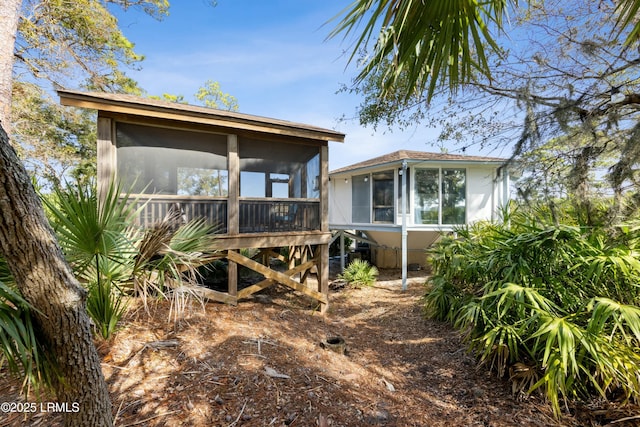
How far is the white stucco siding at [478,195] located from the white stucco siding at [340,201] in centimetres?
493

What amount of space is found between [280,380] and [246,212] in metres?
3.87

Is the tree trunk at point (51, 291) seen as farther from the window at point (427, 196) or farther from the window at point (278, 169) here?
the window at point (427, 196)

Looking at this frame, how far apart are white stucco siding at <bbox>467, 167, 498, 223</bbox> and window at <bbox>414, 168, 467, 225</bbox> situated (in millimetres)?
192

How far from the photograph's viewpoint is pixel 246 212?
6.42m

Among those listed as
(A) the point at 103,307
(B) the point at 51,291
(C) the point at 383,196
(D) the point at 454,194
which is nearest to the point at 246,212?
(A) the point at 103,307

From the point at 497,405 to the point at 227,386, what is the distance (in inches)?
127

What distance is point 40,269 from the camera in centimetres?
149

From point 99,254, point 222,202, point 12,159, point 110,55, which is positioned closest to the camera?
point 12,159

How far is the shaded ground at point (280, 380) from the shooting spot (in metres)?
2.77

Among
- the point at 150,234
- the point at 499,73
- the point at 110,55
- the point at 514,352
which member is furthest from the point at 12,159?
the point at 110,55

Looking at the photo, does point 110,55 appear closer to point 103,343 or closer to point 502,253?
point 103,343

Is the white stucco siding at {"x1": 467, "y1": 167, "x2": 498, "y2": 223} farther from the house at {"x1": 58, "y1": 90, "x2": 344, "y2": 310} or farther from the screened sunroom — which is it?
the house at {"x1": 58, "y1": 90, "x2": 344, "y2": 310}

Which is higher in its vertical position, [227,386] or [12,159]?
[12,159]

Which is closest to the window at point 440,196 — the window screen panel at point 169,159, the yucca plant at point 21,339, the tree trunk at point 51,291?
the window screen panel at point 169,159
